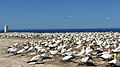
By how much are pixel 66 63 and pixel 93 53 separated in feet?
8.56

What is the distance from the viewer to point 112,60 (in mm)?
16219

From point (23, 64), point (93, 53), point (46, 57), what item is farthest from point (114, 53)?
point (23, 64)

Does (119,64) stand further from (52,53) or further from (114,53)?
(52,53)

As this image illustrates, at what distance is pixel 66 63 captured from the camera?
17.7 meters

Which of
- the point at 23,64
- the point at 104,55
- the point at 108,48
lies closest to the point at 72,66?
the point at 104,55

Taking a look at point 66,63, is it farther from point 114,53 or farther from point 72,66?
point 114,53

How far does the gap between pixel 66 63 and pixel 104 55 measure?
2.02 metres

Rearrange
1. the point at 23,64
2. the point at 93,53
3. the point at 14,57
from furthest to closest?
the point at 14,57 → the point at 93,53 → the point at 23,64

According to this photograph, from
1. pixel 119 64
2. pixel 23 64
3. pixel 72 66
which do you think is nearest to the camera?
pixel 119 64

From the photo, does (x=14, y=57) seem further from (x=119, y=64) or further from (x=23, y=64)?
(x=119, y=64)

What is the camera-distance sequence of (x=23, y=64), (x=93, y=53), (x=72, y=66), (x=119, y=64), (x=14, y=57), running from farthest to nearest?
(x=14, y=57), (x=93, y=53), (x=23, y=64), (x=72, y=66), (x=119, y=64)

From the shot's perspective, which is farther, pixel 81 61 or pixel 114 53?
pixel 114 53

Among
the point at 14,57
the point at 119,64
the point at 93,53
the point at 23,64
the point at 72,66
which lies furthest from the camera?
the point at 14,57

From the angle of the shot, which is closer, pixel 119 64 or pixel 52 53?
pixel 119 64
